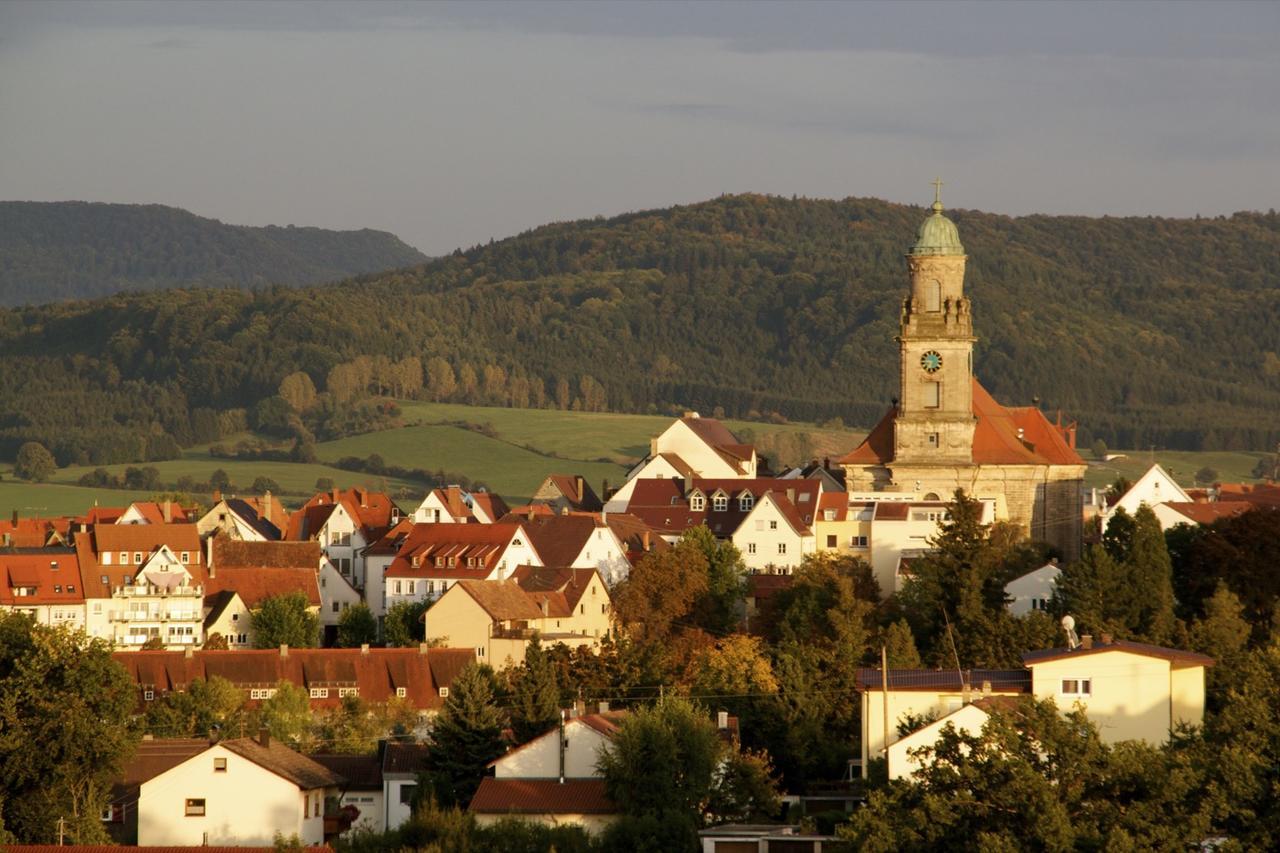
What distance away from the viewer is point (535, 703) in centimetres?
7269

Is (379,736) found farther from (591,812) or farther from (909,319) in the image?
(909,319)

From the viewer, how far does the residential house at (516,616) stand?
88375 mm

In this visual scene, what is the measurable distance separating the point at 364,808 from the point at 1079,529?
43.7 m

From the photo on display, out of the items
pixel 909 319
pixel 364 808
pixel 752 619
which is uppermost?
pixel 909 319

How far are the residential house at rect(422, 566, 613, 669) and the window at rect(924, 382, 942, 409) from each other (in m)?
18.2

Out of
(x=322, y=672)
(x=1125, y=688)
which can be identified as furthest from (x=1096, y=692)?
(x=322, y=672)

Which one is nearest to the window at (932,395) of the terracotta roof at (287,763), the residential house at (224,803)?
the terracotta roof at (287,763)

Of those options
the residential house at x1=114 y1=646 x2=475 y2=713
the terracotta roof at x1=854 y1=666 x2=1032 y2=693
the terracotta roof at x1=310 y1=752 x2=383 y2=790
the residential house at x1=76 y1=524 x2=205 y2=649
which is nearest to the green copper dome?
the residential house at x1=114 y1=646 x2=475 y2=713

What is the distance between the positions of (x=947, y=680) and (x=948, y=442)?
38862mm

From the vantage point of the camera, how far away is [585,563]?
317 ft

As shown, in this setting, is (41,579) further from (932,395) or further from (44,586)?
(932,395)

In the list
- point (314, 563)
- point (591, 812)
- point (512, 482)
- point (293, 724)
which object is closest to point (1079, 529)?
point (314, 563)

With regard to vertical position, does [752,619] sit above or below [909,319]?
below

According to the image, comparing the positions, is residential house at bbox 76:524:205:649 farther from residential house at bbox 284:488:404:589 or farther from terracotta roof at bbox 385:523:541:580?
terracotta roof at bbox 385:523:541:580
